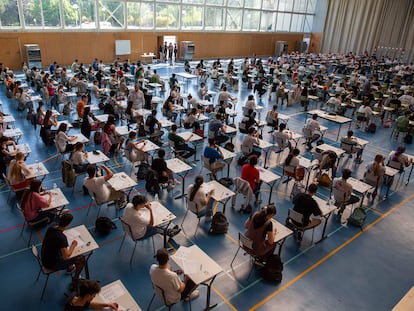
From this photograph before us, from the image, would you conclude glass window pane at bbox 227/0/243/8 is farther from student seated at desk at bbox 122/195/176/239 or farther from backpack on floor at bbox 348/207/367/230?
student seated at desk at bbox 122/195/176/239

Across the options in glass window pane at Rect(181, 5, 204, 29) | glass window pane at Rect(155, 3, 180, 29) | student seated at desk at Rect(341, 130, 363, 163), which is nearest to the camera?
student seated at desk at Rect(341, 130, 363, 163)

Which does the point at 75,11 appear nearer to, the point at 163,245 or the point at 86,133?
the point at 86,133

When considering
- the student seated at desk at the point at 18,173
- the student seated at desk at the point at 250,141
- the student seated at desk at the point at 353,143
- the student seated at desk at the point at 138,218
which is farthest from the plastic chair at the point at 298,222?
the student seated at desk at the point at 18,173

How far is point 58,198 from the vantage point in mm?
7266

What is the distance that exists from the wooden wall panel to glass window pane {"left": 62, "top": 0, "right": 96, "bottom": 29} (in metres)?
0.70

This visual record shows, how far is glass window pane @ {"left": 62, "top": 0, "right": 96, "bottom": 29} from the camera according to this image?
25.8m

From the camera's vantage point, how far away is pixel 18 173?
316 inches

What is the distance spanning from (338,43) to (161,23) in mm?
22078

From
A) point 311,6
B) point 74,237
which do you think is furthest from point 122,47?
point 74,237

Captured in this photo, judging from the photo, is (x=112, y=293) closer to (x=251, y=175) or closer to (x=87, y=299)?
(x=87, y=299)

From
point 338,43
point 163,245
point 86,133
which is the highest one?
point 338,43

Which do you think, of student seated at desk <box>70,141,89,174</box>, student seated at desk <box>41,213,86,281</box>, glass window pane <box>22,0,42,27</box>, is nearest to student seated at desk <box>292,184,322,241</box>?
student seated at desk <box>41,213,86,281</box>

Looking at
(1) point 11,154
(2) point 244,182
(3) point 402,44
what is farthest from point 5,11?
(3) point 402,44

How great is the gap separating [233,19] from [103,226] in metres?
33.0
